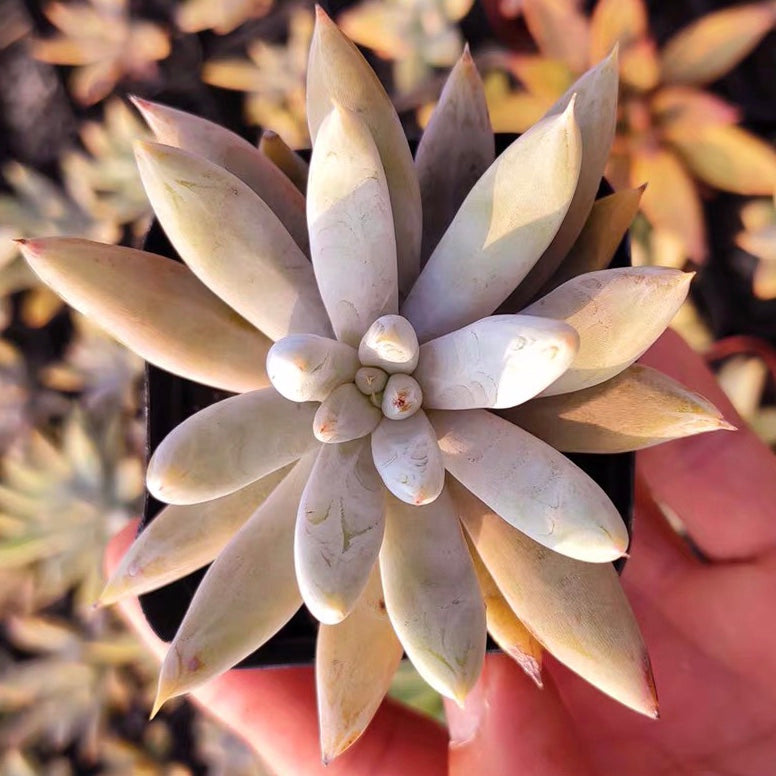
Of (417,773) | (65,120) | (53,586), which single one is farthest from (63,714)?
(65,120)

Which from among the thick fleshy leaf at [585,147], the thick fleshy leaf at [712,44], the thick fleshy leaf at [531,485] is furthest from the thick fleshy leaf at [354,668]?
the thick fleshy leaf at [712,44]

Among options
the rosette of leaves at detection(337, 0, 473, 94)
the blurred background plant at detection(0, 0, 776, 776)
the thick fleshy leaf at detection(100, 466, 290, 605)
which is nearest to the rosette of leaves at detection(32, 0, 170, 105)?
the blurred background plant at detection(0, 0, 776, 776)

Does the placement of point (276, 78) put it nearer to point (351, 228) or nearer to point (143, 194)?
point (143, 194)

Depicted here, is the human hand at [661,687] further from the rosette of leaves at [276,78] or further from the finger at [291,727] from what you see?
the rosette of leaves at [276,78]

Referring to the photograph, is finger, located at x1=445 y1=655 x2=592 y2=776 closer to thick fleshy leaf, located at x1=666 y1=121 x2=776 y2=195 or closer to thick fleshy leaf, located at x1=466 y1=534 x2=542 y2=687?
thick fleshy leaf, located at x1=466 y1=534 x2=542 y2=687

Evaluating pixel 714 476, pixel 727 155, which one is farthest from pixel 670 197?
pixel 714 476

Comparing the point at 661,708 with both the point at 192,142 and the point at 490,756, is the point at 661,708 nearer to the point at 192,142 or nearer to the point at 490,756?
the point at 490,756
